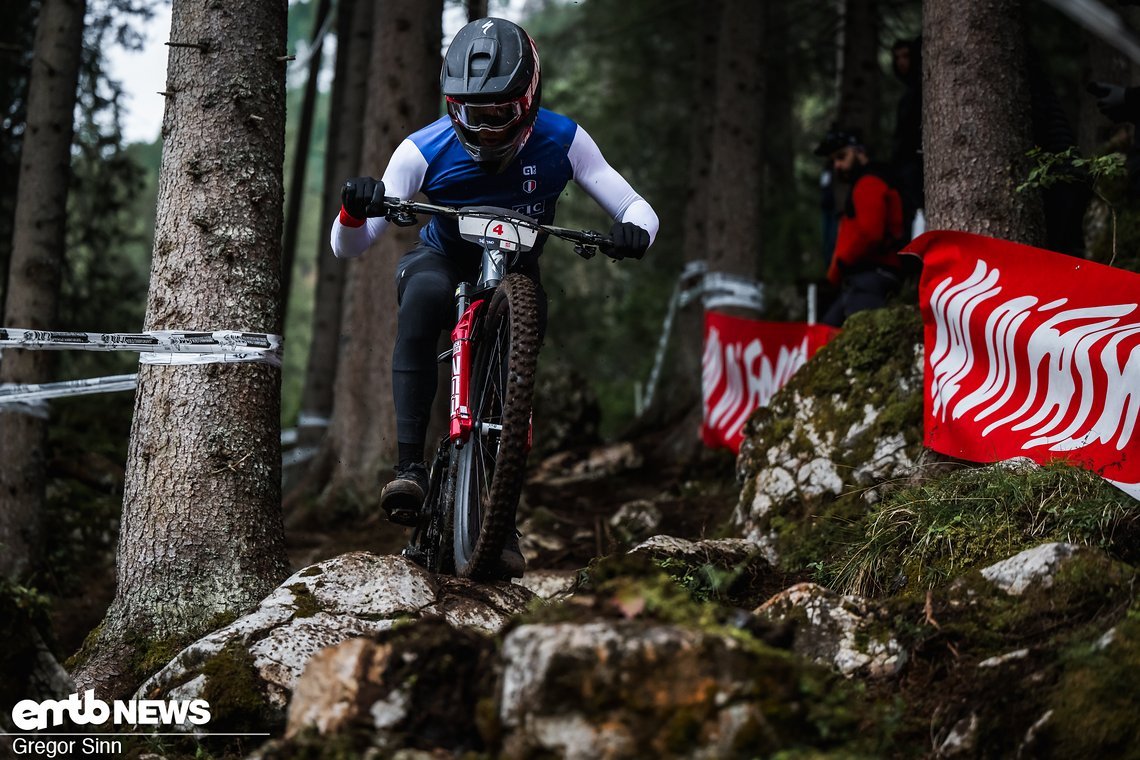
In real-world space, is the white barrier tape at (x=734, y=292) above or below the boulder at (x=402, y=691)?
above

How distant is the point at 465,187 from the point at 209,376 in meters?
1.47

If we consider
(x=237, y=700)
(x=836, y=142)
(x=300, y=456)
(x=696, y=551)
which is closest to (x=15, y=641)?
(x=237, y=700)

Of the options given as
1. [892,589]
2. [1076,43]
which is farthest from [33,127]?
[1076,43]

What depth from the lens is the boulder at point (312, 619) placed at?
4105mm

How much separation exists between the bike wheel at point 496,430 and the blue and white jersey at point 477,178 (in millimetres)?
618

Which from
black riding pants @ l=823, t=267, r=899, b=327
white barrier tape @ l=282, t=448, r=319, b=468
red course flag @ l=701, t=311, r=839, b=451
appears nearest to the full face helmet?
black riding pants @ l=823, t=267, r=899, b=327

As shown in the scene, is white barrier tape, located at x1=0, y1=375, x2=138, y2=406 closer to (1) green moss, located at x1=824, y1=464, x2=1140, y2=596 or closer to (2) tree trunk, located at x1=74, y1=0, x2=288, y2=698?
(2) tree trunk, located at x1=74, y1=0, x2=288, y2=698

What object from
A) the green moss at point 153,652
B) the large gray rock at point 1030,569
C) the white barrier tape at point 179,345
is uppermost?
the white barrier tape at point 179,345

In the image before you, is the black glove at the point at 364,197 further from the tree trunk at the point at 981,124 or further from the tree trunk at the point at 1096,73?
the tree trunk at the point at 1096,73

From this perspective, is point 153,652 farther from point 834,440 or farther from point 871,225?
point 871,225

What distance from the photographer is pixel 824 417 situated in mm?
6695

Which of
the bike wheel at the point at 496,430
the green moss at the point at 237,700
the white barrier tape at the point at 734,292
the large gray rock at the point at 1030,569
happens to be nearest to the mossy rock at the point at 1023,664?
the large gray rock at the point at 1030,569

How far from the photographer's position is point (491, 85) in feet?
15.9

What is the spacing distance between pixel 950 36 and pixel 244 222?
13.3 ft
